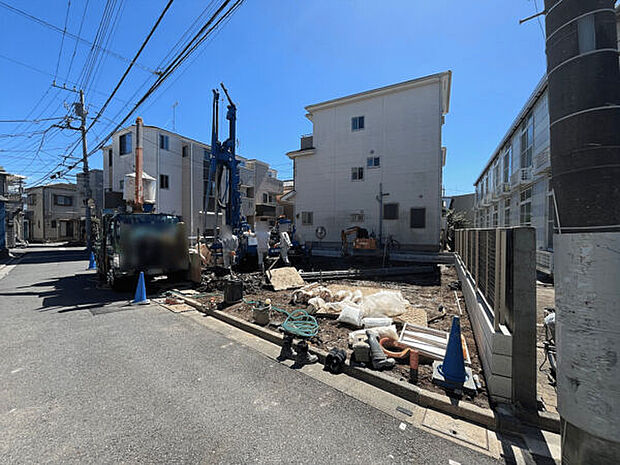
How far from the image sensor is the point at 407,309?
5.55m

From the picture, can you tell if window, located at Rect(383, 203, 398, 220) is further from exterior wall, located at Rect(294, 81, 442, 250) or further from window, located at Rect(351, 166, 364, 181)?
window, located at Rect(351, 166, 364, 181)

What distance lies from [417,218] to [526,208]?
17.3 ft

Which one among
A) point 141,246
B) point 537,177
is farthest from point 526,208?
point 141,246

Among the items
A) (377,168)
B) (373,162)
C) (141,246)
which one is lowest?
(141,246)

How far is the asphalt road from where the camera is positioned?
216 cm

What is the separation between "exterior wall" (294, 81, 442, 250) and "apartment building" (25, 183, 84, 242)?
29.3 m

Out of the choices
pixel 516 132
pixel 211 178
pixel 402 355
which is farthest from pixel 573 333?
pixel 516 132

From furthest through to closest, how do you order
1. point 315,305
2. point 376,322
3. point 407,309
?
point 315,305 → point 407,309 → point 376,322

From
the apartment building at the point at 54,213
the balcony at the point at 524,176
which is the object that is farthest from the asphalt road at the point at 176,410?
the apartment building at the point at 54,213

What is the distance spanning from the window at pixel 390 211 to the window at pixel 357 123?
19.1ft

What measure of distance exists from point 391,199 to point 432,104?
243 inches

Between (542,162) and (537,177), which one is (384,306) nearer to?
(542,162)

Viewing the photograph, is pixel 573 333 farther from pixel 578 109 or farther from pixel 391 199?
pixel 391 199

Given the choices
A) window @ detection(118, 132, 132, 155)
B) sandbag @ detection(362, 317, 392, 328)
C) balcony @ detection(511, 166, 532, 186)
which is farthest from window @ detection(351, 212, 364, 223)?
window @ detection(118, 132, 132, 155)
